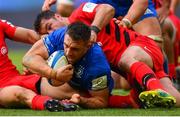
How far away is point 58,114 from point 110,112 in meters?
0.47

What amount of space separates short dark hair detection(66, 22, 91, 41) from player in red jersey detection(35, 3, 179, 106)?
33 centimetres

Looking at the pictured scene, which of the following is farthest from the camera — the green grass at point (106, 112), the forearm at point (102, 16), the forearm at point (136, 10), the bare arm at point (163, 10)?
the bare arm at point (163, 10)

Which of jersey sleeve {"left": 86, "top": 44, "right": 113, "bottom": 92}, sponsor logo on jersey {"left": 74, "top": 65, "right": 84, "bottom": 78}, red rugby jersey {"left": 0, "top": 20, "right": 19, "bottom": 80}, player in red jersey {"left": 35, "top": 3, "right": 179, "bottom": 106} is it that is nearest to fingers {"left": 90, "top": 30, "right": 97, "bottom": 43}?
player in red jersey {"left": 35, "top": 3, "right": 179, "bottom": 106}

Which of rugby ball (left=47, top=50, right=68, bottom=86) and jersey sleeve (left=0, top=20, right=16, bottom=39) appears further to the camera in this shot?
jersey sleeve (left=0, top=20, right=16, bottom=39)

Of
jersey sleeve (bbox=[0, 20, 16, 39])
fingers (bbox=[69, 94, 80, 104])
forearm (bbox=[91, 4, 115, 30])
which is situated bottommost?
fingers (bbox=[69, 94, 80, 104])

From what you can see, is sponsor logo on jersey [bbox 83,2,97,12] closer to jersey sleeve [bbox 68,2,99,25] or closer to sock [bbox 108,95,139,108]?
jersey sleeve [bbox 68,2,99,25]

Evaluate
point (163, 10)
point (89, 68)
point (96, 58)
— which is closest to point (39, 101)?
point (89, 68)

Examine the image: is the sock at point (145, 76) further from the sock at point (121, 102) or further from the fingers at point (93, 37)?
the fingers at point (93, 37)

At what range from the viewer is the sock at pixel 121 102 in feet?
21.5

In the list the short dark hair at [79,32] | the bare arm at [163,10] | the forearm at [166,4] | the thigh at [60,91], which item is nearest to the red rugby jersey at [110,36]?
the thigh at [60,91]

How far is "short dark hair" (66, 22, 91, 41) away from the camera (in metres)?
6.00

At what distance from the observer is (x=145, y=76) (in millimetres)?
6270

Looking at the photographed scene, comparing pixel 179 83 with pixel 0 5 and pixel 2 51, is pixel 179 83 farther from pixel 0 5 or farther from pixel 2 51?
pixel 0 5

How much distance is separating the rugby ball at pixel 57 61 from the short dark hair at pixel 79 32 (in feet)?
0.79
